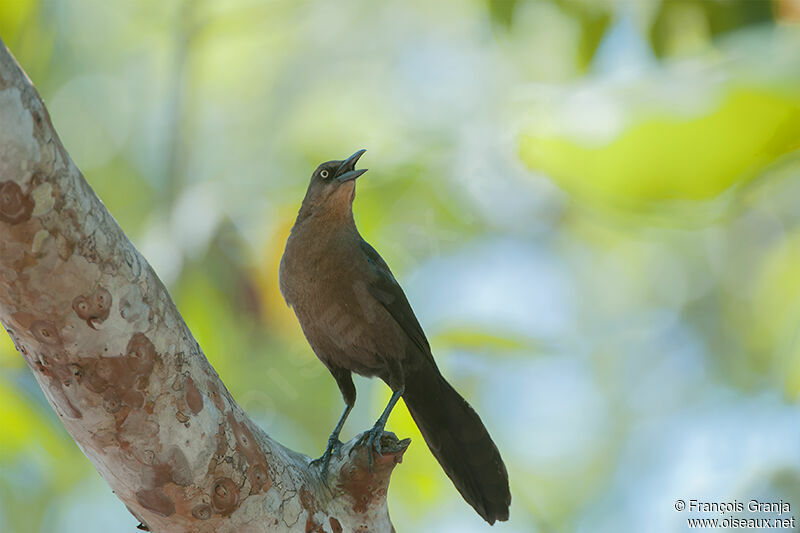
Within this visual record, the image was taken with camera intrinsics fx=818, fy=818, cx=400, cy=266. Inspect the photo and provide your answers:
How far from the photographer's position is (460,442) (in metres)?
3.94

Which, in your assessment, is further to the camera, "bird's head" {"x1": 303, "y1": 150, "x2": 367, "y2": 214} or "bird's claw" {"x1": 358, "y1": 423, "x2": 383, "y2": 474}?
"bird's head" {"x1": 303, "y1": 150, "x2": 367, "y2": 214}

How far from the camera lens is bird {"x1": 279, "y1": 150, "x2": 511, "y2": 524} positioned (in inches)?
152

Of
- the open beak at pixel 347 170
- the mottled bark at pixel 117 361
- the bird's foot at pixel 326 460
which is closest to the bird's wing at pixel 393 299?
the open beak at pixel 347 170

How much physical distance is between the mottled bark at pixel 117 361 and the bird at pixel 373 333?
31.8 inches

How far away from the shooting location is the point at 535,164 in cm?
529

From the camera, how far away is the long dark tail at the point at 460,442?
3.87 metres

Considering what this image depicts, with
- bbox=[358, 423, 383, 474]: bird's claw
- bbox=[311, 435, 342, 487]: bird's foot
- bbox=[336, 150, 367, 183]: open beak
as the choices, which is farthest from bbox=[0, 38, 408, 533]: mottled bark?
bbox=[336, 150, 367, 183]: open beak

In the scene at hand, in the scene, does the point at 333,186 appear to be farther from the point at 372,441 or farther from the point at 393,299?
the point at 372,441

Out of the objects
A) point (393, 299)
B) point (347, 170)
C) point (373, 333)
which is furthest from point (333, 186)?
point (373, 333)

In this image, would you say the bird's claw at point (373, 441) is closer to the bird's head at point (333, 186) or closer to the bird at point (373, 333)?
the bird at point (373, 333)

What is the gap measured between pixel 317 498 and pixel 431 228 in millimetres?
4976

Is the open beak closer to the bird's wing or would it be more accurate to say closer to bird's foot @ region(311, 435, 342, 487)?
the bird's wing

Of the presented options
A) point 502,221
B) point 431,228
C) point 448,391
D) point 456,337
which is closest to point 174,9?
point 431,228

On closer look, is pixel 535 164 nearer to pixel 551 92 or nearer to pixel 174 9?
pixel 551 92
